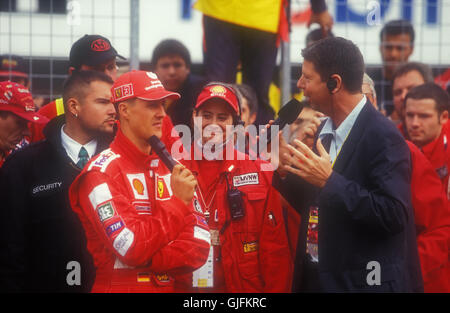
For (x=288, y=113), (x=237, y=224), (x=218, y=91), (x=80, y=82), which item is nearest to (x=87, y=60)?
(x=80, y=82)

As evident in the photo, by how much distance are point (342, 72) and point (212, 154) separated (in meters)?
1.05

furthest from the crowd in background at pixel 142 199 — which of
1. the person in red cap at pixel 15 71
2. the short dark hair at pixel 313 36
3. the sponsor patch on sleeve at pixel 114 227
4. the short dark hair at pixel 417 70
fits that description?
the short dark hair at pixel 313 36

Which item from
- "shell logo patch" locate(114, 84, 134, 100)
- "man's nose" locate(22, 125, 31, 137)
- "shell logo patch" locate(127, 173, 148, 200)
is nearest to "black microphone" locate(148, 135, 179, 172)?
"shell logo patch" locate(127, 173, 148, 200)

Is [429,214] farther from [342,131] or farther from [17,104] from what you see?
[17,104]

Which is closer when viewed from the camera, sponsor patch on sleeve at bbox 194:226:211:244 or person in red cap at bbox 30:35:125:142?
sponsor patch on sleeve at bbox 194:226:211:244

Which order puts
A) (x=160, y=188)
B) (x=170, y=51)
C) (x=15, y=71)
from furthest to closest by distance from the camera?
(x=170, y=51)
(x=15, y=71)
(x=160, y=188)

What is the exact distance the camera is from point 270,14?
5016 mm

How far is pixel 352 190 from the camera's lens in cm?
286

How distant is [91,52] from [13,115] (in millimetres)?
689

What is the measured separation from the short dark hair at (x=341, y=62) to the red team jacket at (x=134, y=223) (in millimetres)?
950

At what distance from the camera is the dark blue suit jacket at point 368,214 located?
286 cm

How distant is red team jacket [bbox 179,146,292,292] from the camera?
366 cm

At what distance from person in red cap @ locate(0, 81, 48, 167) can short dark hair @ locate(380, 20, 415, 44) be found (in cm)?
336

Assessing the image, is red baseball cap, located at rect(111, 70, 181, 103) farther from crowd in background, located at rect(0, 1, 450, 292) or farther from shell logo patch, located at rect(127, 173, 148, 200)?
shell logo patch, located at rect(127, 173, 148, 200)
